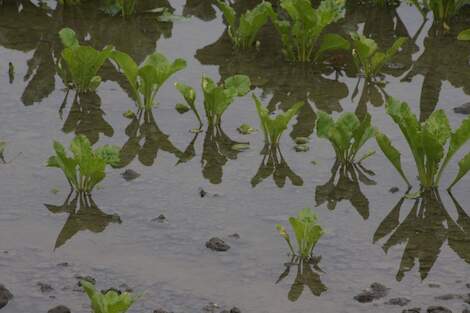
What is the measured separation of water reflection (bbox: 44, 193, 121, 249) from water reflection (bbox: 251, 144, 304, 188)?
851 millimetres

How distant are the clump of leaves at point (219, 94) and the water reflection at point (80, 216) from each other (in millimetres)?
1026

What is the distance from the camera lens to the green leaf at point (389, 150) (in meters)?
5.37

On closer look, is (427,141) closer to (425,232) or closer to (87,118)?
(425,232)

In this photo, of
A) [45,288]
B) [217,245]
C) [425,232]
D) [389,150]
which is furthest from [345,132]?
[45,288]

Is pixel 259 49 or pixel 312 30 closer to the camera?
pixel 312 30

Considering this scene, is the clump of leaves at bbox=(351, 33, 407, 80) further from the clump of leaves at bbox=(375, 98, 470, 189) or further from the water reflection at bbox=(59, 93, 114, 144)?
the water reflection at bbox=(59, 93, 114, 144)

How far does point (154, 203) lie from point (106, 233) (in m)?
0.36

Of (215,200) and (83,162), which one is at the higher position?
(83,162)

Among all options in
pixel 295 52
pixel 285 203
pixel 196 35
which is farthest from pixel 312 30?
pixel 285 203

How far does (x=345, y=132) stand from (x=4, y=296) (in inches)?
81.3

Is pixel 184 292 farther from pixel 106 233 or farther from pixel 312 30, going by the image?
pixel 312 30

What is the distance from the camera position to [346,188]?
218 inches

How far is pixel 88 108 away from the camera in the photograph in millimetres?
6438

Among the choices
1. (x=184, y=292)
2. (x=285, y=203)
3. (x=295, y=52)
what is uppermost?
(x=295, y=52)
